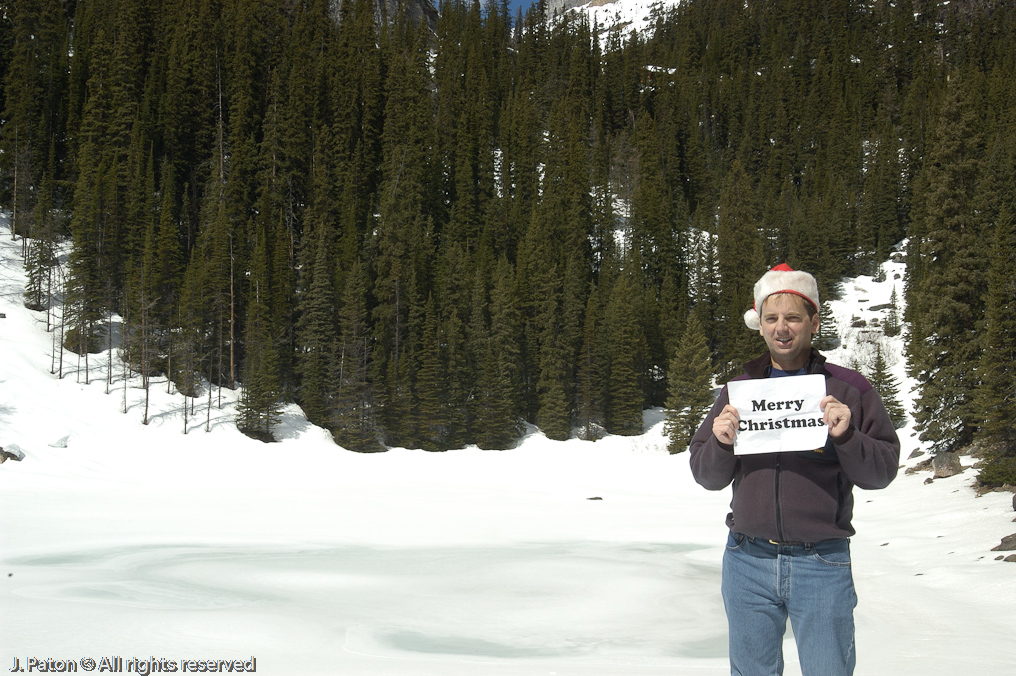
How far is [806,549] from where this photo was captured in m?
3.37

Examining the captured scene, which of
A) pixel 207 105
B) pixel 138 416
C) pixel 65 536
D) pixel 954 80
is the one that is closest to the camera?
pixel 65 536

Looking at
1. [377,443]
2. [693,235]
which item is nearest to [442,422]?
[377,443]

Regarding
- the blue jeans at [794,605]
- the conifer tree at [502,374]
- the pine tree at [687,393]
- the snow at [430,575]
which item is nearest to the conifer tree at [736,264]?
the pine tree at [687,393]

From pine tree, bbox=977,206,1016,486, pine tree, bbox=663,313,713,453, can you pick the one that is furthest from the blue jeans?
pine tree, bbox=663,313,713,453

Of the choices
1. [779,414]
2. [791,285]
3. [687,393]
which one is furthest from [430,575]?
[687,393]

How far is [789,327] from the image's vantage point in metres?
3.56

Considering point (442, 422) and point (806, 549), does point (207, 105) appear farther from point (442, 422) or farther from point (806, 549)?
point (806, 549)

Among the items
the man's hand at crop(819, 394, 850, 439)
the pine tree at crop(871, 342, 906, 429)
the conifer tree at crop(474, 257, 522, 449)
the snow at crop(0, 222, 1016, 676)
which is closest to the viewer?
the man's hand at crop(819, 394, 850, 439)

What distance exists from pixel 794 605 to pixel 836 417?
36.8 inches

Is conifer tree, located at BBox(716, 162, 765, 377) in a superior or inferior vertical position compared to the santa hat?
inferior

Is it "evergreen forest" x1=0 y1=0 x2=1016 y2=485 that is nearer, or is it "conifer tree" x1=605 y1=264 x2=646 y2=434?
"evergreen forest" x1=0 y1=0 x2=1016 y2=485

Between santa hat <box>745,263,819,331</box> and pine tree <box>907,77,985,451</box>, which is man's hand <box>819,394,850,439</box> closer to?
santa hat <box>745,263,819,331</box>

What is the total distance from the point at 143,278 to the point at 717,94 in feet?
306

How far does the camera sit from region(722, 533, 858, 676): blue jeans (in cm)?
333
